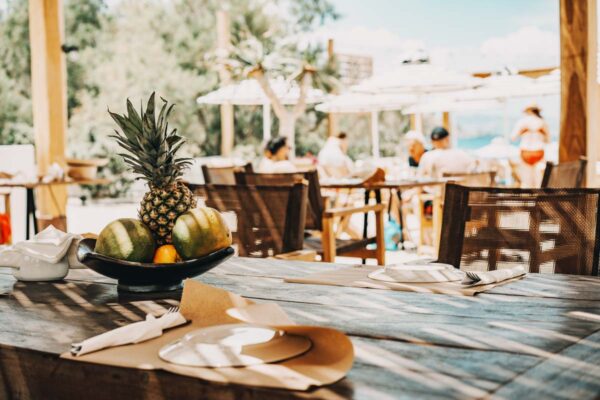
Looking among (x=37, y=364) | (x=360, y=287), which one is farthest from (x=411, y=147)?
(x=37, y=364)

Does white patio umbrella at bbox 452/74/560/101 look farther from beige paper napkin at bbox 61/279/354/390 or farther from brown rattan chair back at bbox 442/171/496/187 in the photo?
beige paper napkin at bbox 61/279/354/390

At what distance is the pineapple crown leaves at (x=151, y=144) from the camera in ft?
5.67

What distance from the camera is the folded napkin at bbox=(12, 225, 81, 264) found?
1827 millimetres

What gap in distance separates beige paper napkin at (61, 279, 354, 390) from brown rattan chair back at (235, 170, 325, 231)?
3.09 metres

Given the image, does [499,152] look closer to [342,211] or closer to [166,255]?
[342,211]

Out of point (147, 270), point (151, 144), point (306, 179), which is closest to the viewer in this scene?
point (147, 270)

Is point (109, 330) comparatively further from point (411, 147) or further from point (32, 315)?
point (411, 147)

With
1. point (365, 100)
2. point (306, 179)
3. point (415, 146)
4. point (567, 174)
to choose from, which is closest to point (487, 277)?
point (567, 174)

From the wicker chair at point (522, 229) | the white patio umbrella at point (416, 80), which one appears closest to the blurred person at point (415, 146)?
the white patio umbrella at point (416, 80)

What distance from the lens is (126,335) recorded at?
46.8 inches

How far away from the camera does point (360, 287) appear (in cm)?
167

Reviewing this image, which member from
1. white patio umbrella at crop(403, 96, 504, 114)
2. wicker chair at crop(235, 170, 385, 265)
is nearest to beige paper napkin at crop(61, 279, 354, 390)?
wicker chair at crop(235, 170, 385, 265)

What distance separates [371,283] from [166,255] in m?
0.44

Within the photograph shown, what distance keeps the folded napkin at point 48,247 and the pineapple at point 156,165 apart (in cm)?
22
